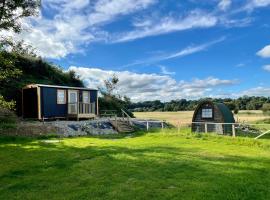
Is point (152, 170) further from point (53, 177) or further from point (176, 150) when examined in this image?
point (176, 150)

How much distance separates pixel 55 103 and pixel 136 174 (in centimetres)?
2001

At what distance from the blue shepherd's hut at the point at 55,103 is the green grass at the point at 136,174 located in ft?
41.5

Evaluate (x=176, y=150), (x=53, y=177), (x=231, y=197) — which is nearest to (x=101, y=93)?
(x=176, y=150)

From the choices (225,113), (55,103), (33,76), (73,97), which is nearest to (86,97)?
(73,97)

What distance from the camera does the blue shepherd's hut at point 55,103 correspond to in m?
27.8

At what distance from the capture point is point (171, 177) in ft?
29.9

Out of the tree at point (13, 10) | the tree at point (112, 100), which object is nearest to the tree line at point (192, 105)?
the tree at point (112, 100)

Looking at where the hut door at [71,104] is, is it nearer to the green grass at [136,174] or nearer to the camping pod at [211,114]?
the camping pod at [211,114]

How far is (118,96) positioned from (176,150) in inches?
1368

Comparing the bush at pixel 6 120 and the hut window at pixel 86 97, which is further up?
the hut window at pixel 86 97

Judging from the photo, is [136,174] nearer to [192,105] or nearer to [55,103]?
[55,103]

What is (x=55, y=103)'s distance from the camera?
28578 millimetres

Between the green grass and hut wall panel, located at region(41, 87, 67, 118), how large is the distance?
497 inches

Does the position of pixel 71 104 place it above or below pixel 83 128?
above
